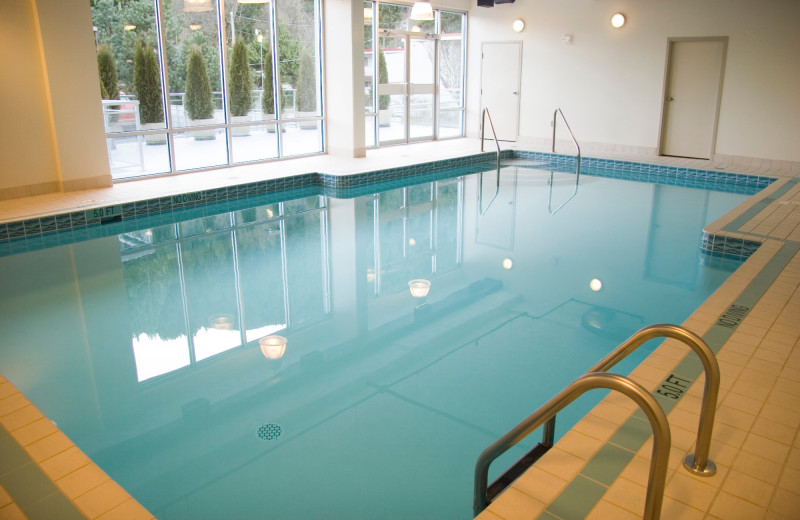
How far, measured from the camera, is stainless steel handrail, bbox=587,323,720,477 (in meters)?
1.78

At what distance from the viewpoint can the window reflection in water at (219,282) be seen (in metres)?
3.70

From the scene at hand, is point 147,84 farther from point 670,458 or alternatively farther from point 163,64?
point 670,458

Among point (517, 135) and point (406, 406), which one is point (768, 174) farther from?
point (406, 406)

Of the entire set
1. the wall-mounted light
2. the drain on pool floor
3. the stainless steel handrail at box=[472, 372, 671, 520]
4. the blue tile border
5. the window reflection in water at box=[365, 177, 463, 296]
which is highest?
the stainless steel handrail at box=[472, 372, 671, 520]

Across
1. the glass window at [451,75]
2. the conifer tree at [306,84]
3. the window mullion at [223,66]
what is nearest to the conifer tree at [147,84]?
the window mullion at [223,66]

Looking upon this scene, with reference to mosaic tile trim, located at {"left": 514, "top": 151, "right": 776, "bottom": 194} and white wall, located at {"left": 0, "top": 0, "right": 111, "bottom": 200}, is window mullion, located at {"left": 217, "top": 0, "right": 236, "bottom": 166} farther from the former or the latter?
mosaic tile trim, located at {"left": 514, "top": 151, "right": 776, "bottom": 194}

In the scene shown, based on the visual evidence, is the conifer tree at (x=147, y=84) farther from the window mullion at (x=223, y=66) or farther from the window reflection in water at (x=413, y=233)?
the window reflection in water at (x=413, y=233)

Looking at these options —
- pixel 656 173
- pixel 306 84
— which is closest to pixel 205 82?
pixel 306 84

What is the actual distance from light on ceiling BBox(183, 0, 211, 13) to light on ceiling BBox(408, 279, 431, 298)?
194 inches

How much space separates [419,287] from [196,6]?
5.09m

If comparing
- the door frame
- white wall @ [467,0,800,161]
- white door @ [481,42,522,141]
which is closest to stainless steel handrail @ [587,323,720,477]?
white wall @ [467,0,800,161]

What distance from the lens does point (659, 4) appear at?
9125 mm

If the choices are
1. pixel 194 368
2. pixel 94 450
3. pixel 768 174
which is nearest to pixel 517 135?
pixel 768 174

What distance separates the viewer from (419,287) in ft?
14.7
